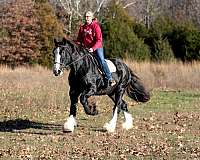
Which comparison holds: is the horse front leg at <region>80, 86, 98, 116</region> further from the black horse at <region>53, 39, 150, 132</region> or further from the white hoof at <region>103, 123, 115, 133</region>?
the white hoof at <region>103, 123, 115, 133</region>

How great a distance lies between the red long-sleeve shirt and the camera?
42.9 feet

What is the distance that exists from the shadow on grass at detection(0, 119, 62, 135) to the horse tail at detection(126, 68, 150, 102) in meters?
2.11

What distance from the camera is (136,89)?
15.0m

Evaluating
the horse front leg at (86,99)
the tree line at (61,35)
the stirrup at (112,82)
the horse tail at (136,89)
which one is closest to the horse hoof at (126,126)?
the stirrup at (112,82)

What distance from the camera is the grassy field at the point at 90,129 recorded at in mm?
10648

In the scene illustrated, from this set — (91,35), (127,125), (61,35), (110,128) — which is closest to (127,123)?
(127,125)

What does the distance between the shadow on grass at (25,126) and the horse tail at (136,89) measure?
6.91 ft

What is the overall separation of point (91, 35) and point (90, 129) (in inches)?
93.3

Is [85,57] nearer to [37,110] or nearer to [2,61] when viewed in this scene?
[37,110]

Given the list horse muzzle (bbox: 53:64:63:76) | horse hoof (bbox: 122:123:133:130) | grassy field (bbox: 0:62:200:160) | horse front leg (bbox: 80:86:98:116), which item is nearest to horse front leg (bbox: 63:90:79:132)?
grassy field (bbox: 0:62:200:160)

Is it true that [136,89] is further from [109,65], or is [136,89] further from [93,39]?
[93,39]

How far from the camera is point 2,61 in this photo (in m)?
43.9

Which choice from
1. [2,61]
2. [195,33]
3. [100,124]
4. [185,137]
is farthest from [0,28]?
[185,137]

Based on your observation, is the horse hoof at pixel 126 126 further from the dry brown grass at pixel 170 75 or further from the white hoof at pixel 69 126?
the dry brown grass at pixel 170 75
